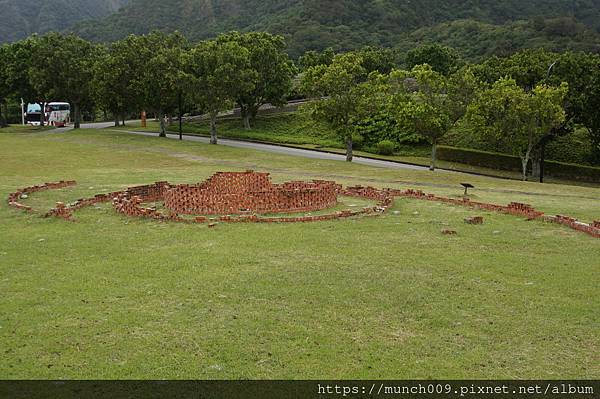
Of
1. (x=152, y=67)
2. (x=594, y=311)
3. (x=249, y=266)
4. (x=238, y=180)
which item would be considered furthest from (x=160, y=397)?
(x=152, y=67)

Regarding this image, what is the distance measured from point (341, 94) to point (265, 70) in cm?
2240

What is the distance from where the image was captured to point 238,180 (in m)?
21.5

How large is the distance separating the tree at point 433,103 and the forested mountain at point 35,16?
131134mm

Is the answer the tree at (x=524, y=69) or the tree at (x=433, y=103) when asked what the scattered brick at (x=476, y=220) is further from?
the tree at (x=524, y=69)

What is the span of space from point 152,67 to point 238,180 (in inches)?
1379

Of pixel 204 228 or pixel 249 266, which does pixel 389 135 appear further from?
pixel 249 266

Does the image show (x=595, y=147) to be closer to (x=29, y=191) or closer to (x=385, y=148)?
(x=385, y=148)

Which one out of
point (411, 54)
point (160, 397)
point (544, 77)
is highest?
point (411, 54)

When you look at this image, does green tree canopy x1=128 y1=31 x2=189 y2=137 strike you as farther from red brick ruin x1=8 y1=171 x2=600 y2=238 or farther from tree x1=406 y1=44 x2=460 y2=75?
tree x1=406 y1=44 x2=460 y2=75

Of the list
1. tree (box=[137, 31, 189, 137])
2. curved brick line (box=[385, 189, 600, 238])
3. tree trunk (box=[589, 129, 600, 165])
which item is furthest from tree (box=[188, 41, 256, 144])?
curved brick line (box=[385, 189, 600, 238])

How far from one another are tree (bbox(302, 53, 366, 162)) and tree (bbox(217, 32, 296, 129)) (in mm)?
19237

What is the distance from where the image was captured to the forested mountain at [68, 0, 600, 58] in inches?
3669

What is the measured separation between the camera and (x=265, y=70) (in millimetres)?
61406

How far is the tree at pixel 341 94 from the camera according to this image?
1588 inches
